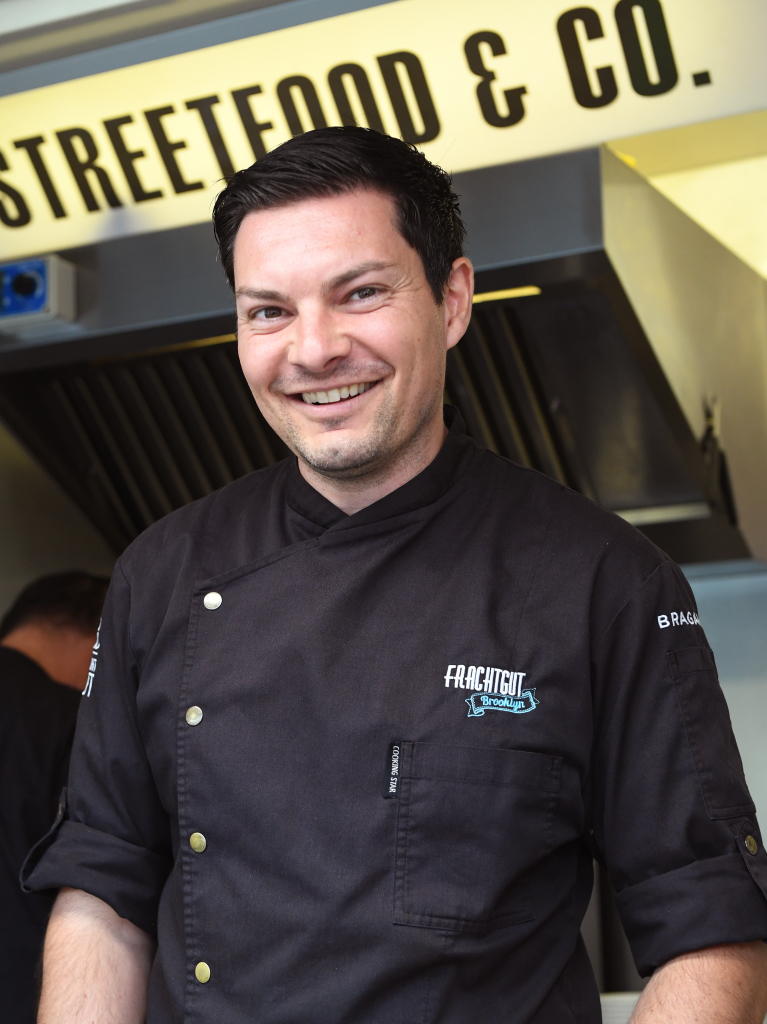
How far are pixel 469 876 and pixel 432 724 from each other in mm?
124

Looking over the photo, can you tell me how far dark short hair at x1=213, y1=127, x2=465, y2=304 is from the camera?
3.18 feet

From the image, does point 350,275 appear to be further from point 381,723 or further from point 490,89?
point 490,89

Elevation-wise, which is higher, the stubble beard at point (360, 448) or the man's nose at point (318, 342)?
the man's nose at point (318, 342)

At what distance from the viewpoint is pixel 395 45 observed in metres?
1.50

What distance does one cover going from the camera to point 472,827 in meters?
0.87

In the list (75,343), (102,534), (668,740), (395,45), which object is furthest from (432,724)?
(102,534)

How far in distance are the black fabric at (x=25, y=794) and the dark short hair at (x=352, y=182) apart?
1.05 meters

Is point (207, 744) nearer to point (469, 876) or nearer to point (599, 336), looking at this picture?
point (469, 876)

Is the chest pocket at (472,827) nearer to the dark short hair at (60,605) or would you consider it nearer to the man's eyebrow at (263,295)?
the man's eyebrow at (263,295)

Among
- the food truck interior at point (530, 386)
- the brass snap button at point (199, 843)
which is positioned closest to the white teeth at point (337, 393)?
the brass snap button at point (199, 843)

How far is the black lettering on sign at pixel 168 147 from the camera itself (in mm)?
1646

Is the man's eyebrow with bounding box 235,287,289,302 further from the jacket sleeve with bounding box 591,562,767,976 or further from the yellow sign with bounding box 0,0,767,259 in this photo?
the yellow sign with bounding box 0,0,767,259

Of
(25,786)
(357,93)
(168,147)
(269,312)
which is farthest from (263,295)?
(25,786)

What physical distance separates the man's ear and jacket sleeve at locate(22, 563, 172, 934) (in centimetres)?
42
